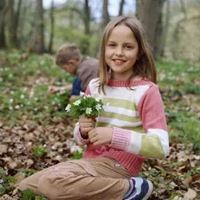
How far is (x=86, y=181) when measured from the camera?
11.9 feet

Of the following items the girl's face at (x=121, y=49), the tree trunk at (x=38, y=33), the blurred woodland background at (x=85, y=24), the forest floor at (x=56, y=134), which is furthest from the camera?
the tree trunk at (x=38, y=33)

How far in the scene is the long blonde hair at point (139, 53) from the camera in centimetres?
374

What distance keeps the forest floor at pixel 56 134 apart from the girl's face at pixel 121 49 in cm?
116

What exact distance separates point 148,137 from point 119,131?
21 cm

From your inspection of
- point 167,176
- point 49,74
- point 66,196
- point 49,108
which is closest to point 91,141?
point 66,196

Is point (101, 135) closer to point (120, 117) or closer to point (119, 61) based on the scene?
point (120, 117)

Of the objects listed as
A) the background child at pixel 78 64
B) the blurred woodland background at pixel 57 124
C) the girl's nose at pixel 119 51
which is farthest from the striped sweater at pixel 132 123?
the background child at pixel 78 64

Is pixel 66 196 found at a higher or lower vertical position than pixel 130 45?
lower

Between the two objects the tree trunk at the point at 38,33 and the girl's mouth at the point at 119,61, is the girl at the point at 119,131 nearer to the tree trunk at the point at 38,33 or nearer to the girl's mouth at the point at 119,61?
the girl's mouth at the point at 119,61

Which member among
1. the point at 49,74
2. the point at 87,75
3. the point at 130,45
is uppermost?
the point at 130,45

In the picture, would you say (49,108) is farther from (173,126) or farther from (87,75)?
(173,126)

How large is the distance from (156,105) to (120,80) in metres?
0.40

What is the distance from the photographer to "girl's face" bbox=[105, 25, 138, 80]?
3.74 meters

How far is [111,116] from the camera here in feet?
12.6
